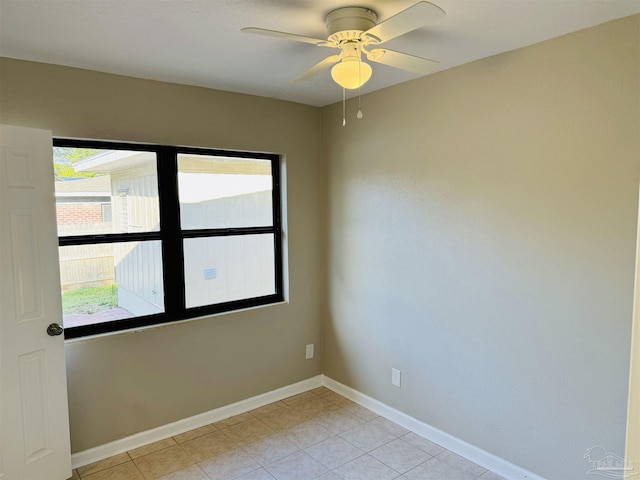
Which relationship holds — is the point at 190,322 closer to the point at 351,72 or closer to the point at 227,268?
the point at 227,268

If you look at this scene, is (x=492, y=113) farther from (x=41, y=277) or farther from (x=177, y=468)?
(x=177, y=468)

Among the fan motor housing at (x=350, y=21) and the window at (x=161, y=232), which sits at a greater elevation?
the fan motor housing at (x=350, y=21)

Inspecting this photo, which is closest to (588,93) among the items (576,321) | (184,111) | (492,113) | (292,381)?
(492,113)

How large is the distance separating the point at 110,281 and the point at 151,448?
1.17 m

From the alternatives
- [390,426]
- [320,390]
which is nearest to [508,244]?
[390,426]

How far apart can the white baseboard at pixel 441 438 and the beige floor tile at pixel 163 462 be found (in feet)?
4.55

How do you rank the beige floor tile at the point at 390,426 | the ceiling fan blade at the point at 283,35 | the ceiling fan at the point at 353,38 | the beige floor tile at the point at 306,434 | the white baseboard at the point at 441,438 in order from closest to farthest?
the ceiling fan blade at the point at 283,35
the ceiling fan at the point at 353,38
the white baseboard at the point at 441,438
the beige floor tile at the point at 306,434
the beige floor tile at the point at 390,426

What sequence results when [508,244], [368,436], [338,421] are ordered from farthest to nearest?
[338,421] < [368,436] < [508,244]

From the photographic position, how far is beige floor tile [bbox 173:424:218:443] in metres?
2.95

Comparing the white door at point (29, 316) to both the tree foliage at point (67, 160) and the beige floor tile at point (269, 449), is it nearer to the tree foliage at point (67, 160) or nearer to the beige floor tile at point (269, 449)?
the tree foliage at point (67, 160)

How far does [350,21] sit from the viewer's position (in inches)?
69.6

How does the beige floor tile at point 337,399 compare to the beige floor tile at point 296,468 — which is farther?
the beige floor tile at point 337,399

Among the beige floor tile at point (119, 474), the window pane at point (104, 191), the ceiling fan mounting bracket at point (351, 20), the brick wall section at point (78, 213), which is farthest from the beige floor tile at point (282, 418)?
the ceiling fan mounting bracket at point (351, 20)

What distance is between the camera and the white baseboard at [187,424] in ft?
8.74
